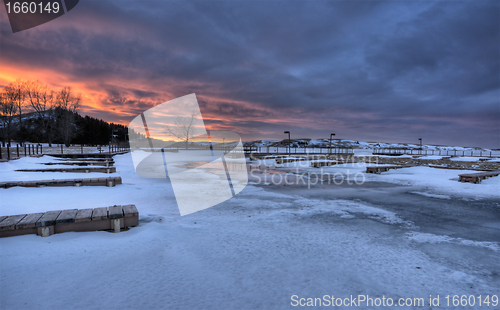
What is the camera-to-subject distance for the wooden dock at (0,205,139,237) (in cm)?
408

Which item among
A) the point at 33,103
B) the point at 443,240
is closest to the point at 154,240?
the point at 443,240

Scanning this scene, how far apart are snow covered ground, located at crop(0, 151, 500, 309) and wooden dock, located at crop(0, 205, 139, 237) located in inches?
6.1

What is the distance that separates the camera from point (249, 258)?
397 cm

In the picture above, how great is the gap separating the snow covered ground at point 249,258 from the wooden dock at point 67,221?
Result: 0.50 ft

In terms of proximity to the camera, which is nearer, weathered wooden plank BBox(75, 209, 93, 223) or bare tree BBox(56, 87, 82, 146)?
weathered wooden plank BBox(75, 209, 93, 223)

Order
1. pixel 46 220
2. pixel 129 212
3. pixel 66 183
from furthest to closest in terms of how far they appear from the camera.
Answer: pixel 66 183, pixel 129 212, pixel 46 220

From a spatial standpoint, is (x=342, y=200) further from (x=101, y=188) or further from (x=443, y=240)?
(x=101, y=188)

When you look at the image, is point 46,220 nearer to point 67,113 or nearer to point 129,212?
point 129,212

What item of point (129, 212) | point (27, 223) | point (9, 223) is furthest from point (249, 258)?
point (9, 223)

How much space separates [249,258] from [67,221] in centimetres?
345

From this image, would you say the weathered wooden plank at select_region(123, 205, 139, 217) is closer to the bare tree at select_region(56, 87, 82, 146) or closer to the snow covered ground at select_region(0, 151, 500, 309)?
the snow covered ground at select_region(0, 151, 500, 309)
